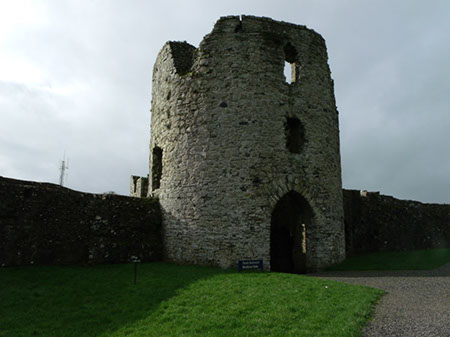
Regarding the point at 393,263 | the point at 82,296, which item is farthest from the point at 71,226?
the point at 393,263

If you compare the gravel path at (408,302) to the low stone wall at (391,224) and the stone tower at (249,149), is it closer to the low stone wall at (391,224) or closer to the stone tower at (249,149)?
the stone tower at (249,149)

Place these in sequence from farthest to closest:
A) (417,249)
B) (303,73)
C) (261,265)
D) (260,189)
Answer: (417,249), (303,73), (260,189), (261,265)

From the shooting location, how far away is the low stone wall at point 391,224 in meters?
17.2

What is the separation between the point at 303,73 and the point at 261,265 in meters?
7.17

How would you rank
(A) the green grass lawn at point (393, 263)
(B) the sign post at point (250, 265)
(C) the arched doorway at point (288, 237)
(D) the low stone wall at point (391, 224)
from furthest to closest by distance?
(D) the low stone wall at point (391, 224) → (C) the arched doorway at point (288, 237) → (A) the green grass lawn at point (393, 263) → (B) the sign post at point (250, 265)

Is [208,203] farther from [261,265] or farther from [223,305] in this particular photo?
[223,305]

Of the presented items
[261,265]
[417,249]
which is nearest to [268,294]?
[261,265]

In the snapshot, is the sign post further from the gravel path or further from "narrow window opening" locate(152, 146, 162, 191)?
"narrow window opening" locate(152, 146, 162, 191)

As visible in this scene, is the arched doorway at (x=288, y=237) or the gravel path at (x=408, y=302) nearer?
the gravel path at (x=408, y=302)

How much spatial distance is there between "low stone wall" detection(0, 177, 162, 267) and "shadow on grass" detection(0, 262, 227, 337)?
584 mm

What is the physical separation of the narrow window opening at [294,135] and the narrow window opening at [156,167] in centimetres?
525

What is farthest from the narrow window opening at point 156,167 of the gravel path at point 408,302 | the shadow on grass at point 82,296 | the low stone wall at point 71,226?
the gravel path at point 408,302

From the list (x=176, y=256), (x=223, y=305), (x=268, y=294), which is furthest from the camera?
(x=176, y=256)

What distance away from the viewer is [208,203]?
11.5 meters
